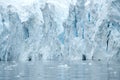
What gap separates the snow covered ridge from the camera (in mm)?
46594

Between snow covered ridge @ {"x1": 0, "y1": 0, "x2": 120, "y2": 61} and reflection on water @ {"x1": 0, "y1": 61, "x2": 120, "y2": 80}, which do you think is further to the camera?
snow covered ridge @ {"x1": 0, "y1": 0, "x2": 120, "y2": 61}

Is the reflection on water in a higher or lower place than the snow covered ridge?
lower

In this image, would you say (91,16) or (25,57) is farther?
(25,57)

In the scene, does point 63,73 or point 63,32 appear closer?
point 63,73

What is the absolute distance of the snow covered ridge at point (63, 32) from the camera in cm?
4659

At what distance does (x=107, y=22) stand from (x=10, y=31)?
18292 millimetres

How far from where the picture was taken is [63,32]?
194 ft

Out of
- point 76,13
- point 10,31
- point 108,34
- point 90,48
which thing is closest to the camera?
point 108,34

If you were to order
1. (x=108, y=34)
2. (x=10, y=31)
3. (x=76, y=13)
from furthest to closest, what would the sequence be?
(x=10, y=31) → (x=76, y=13) → (x=108, y=34)

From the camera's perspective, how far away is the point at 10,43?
5812cm

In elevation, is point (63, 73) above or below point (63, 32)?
below

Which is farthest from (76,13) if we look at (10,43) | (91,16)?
(10,43)

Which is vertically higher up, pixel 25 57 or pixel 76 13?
pixel 76 13

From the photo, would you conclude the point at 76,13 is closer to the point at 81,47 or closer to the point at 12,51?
the point at 81,47
